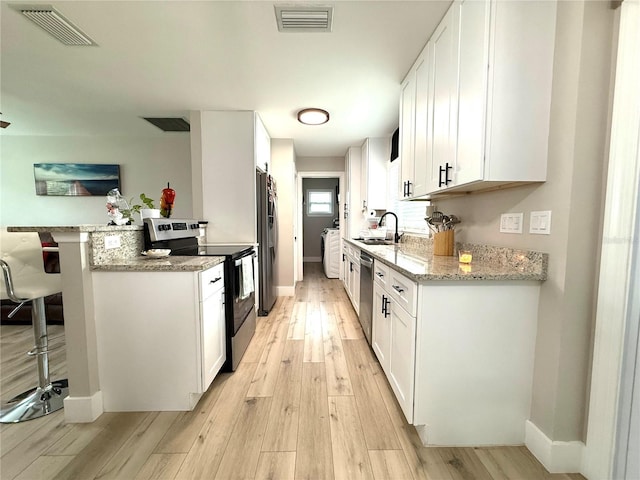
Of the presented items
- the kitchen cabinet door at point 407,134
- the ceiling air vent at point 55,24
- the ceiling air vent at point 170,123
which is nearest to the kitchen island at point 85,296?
the ceiling air vent at point 55,24

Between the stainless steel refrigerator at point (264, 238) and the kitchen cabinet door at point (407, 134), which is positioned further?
the stainless steel refrigerator at point (264, 238)

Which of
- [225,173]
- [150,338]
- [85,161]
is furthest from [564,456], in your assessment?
[85,161]

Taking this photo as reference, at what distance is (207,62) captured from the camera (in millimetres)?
Answer: 2195

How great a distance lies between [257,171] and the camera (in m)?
3.36

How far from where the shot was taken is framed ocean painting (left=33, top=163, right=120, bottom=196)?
4.29 meters

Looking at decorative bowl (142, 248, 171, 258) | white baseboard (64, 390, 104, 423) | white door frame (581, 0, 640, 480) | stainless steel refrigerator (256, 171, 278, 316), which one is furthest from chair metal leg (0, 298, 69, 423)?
white door frame (581, 0, 640, 480)

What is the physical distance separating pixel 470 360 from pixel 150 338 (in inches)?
73.1

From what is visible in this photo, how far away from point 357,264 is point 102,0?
2.90 metres

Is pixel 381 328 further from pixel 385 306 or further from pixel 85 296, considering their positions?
pixel 85 296

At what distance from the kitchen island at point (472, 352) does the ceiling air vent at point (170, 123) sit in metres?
3.60

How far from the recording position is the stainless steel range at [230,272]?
2.09m

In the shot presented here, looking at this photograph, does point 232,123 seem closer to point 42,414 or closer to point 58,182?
point 42,414

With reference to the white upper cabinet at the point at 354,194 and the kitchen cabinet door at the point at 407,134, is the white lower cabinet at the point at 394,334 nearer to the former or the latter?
the kitchen cabinet door at the point at 407,134

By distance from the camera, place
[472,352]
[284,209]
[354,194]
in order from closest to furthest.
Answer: [472,352] < [284,209] < [354,194]
